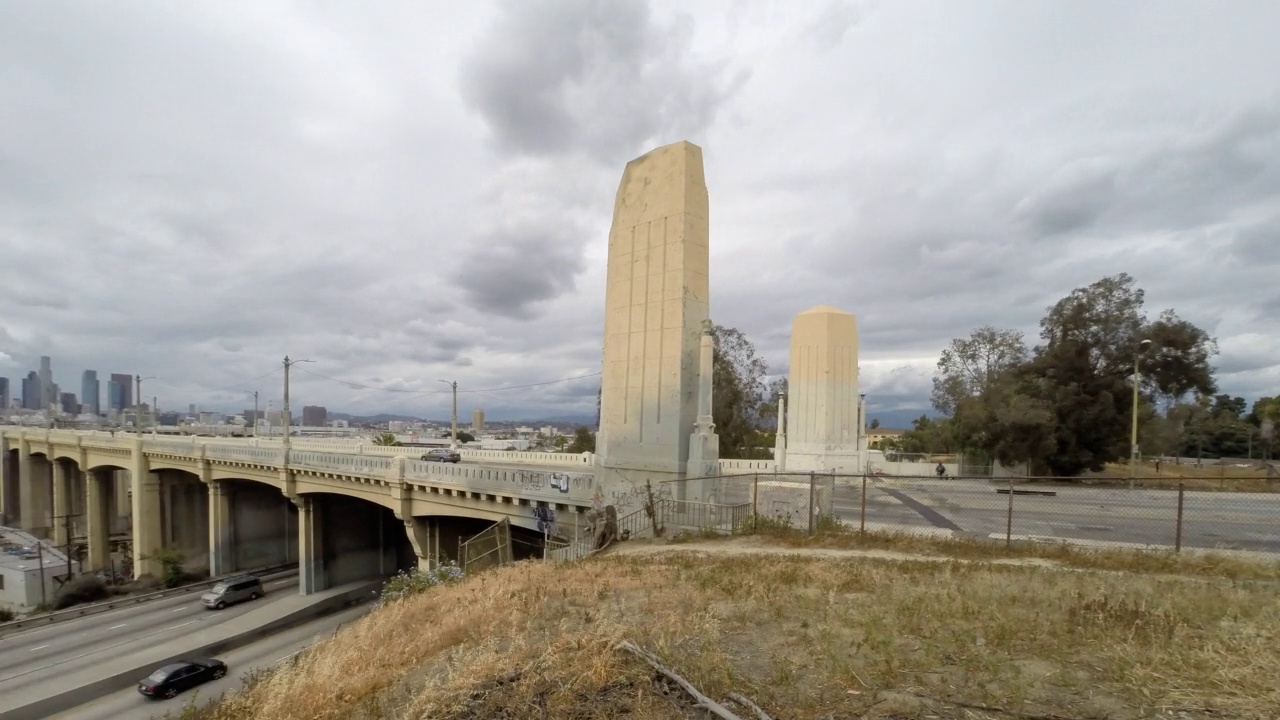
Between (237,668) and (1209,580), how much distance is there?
108 feet

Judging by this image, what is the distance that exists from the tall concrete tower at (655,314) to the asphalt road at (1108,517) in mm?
5792

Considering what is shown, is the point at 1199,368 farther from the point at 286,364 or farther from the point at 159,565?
the point at 159,565

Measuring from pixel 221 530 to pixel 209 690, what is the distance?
26917 millimetres

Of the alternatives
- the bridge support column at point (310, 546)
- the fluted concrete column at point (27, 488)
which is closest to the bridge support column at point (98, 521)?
the fluted concrete column at point (27, 488)

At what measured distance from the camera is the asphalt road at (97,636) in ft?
82.3

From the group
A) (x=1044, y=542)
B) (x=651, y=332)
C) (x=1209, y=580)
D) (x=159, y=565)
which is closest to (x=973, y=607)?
(x=1209, y=580)

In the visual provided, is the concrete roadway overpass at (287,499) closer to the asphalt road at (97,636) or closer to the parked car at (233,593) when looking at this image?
the parked car at (233,593)

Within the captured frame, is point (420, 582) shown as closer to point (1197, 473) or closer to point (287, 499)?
point (1197, 473)

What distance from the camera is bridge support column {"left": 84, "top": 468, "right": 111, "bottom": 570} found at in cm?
5158

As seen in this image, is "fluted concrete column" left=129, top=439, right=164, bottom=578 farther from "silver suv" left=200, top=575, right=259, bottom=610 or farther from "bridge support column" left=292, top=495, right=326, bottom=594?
"bridge support column" left=292, top=495, right=326, bottom=594

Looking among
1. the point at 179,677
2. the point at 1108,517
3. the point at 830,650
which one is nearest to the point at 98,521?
the point at 179,677

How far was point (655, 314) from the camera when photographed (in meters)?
15.0

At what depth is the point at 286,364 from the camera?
112 feet

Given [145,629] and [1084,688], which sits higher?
[1084,688]
